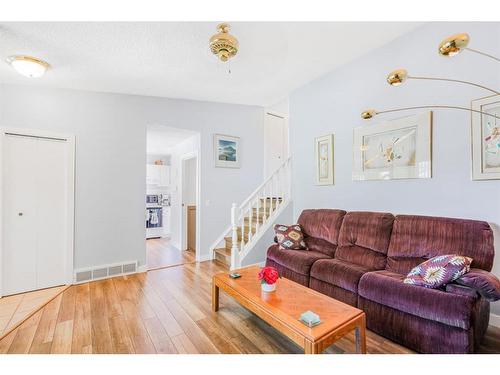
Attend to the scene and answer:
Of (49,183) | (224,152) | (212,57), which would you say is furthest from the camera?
(224,152)

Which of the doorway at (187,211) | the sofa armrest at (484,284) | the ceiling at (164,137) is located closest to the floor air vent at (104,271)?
the doorway at (187,211)

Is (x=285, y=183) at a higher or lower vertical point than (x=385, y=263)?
higher

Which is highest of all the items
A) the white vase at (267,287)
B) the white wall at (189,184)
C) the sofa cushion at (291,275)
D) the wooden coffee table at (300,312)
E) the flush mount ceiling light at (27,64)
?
the flush mount ceiling light at (27,64)

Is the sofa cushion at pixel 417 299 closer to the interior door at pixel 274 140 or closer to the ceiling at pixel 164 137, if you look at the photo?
the interior door at pixel 274 140

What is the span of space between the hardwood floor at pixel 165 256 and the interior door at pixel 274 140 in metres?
2.37

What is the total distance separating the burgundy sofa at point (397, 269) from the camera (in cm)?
172

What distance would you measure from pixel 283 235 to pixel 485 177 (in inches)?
83.4

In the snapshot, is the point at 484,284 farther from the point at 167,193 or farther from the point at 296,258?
the point at 167,193

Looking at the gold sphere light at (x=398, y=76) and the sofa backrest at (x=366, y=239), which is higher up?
the gold sphere light at (x=398, y=76)

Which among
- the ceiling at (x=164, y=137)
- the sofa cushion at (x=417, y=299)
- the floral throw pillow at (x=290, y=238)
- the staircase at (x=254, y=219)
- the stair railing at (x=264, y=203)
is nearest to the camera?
the sofa cushion at (x=417, y=299)

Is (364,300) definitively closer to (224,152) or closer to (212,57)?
(212,57)

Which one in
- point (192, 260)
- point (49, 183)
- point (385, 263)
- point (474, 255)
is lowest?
point (192, 260)
